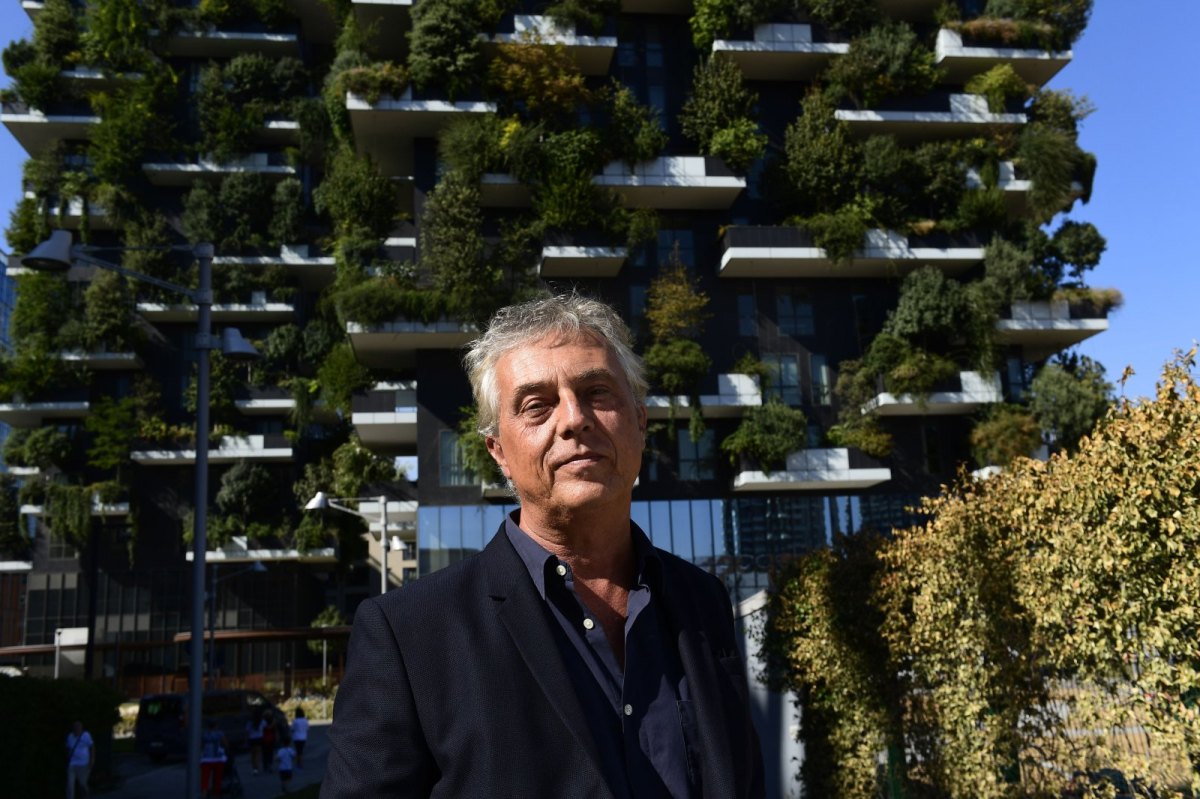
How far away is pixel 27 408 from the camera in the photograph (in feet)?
163

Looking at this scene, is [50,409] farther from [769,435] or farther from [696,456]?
[769,435]

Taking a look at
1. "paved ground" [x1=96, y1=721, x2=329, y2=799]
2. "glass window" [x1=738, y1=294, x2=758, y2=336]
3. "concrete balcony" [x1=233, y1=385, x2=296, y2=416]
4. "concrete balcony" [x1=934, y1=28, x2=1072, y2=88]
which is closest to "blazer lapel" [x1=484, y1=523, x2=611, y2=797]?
"paved ground" [x1=96, y1=721, x2=329, y2=799]

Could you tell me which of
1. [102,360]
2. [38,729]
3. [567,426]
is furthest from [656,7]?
[567,426]

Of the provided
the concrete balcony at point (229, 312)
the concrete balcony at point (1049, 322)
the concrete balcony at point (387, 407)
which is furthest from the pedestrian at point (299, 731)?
the concrete balcony at point (229, 312)

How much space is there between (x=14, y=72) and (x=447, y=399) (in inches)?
1174

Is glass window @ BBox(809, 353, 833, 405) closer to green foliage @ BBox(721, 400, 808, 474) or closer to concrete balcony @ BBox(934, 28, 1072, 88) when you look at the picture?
green foliage @ BBox(721, 400, 808, 474)

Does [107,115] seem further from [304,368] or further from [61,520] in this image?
[61,520]

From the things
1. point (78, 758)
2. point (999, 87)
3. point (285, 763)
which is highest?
point (999, 87)

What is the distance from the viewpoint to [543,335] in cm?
283

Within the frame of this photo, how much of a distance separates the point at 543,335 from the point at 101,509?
5248cm

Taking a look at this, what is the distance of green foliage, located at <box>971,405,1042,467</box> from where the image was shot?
36.5 metres

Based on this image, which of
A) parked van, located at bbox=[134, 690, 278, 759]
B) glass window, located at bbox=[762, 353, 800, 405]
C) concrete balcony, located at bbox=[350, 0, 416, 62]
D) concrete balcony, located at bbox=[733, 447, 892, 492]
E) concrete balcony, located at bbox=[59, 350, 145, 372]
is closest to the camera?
parked van, located at bbox=[134, 690, 278, 759]

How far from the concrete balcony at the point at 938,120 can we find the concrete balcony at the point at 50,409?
1453 inches

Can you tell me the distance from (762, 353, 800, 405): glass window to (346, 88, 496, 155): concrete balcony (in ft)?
44.0
